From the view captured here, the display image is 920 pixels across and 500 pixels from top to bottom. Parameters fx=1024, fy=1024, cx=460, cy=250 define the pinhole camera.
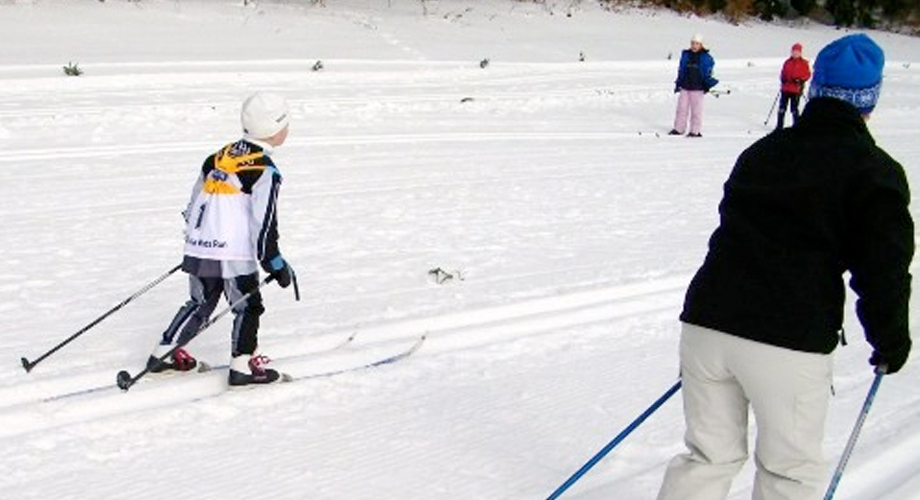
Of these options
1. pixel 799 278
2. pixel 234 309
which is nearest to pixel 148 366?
pixel 234 309

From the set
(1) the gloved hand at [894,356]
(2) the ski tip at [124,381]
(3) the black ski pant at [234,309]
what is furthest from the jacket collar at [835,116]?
(2) the ski tip at [124,381]

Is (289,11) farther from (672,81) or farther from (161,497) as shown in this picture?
(161,497)

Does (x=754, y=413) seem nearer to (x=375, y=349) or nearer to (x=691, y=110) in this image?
(x=375, y=349)

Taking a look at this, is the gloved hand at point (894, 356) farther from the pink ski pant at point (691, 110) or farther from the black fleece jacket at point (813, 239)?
the pink ski pant at point (691, 110)

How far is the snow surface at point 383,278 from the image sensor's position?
4277mm

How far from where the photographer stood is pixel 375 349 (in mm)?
5492

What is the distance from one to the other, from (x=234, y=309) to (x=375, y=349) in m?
0.99

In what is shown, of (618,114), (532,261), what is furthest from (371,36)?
(532,261)

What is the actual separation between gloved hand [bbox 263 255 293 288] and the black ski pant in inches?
A: 7.6

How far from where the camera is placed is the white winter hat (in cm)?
454

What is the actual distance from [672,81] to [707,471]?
15.8 metres

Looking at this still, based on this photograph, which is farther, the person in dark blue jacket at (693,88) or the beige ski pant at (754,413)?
the person in dark blue jacket at (693,88)

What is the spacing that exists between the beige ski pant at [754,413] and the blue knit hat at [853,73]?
0.74 meters

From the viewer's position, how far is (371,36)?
66.0ft
